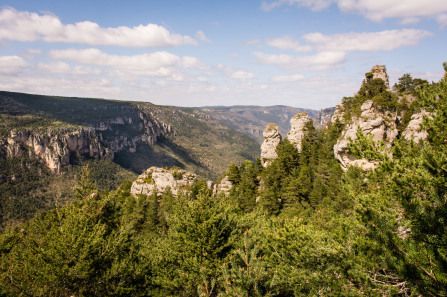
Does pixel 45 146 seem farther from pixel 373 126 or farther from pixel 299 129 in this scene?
pixel 373 126

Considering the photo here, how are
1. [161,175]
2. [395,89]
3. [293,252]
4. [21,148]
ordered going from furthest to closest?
[21,148], [161,175], [395,89], [293,252]

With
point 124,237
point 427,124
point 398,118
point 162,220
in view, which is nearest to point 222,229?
point 124,237

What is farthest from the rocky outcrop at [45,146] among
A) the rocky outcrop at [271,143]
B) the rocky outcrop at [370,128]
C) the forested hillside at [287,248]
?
the rocky outcrop at [370,128]

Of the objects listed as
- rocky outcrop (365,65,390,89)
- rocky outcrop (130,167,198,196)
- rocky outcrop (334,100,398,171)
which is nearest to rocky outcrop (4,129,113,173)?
rocky outcrop (130,167,198,196)

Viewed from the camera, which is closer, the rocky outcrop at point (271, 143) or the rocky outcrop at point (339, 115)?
the rocky outcrop at point (339, 115)

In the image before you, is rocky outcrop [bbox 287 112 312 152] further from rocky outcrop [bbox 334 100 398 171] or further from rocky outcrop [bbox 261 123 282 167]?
rocky outcrop [bbox 334 100 398 171]

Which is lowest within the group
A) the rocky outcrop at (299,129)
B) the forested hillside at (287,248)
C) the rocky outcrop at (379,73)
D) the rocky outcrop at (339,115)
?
the forested hillside at (287,248)

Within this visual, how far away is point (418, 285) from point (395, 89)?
56.6 m

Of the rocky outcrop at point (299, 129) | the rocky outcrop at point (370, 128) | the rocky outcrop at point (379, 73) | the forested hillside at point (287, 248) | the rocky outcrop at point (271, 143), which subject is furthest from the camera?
the rocky outcrop at point (271, 143)

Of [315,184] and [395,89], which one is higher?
[395,89]

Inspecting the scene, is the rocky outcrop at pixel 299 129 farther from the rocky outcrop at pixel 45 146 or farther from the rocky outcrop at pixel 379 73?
the rocky outcrop at pixel 45 146

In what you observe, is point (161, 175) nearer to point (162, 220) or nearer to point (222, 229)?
point (162, 220)

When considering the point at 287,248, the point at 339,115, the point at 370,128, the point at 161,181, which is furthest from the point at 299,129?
the point at 287,248

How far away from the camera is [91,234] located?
34.0 ft
